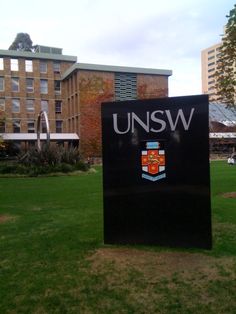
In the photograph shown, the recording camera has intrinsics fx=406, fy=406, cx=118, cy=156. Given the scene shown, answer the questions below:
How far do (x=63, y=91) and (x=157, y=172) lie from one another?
54.4m

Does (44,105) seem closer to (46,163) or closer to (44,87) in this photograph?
(44,87)

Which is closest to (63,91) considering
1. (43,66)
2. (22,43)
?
(43,66)

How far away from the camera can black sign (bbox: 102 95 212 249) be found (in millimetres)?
6395

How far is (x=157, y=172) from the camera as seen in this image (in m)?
6.62

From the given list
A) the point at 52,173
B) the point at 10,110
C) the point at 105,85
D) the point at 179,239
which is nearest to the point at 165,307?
the point at 179,239

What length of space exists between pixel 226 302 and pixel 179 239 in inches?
84.0

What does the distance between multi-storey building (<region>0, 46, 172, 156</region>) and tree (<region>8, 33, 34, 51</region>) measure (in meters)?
21.2

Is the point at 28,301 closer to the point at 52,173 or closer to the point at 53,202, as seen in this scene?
the point at 53,202

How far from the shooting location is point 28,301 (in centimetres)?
457

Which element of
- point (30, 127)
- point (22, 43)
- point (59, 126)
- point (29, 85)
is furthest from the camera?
point (22, 43)

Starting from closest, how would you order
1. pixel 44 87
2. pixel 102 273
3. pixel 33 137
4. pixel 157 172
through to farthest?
pixel 102 273
pixel 157 172
pixel 33 137
pixel 44 87

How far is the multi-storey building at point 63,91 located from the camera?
2034 inches

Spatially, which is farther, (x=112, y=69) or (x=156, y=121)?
(x=112, y=69)

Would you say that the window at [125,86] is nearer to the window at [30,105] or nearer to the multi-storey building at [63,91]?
the multi-storey building at [63,91]
